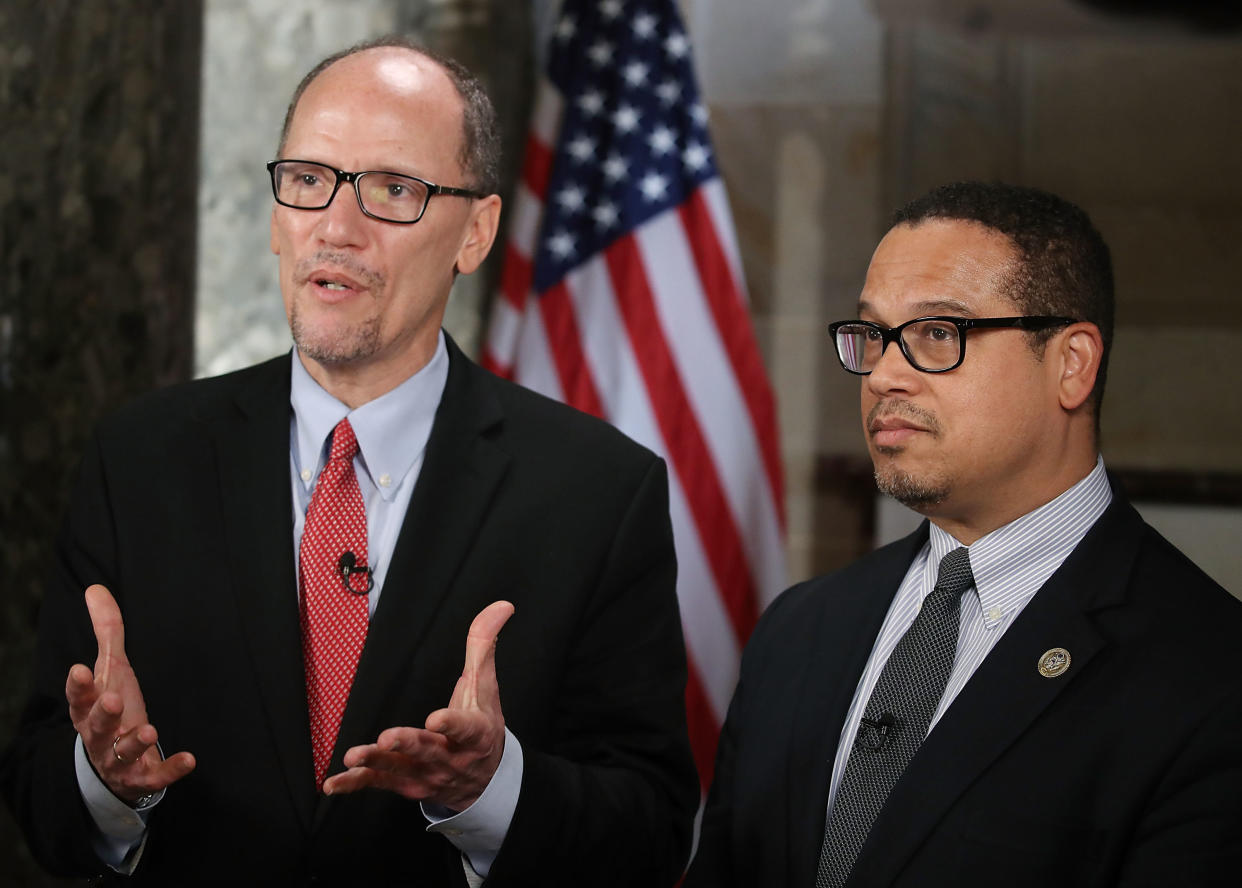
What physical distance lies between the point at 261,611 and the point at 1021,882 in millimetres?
943

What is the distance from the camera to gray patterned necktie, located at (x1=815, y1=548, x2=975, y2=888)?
1627mm

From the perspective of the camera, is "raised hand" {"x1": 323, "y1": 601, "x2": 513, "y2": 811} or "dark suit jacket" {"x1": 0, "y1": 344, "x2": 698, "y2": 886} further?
"dark suit jacket" {"x1": 0, "y1": 344, "x2": 698, "y2": 886}

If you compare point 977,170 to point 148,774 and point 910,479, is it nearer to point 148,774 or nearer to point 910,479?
point 910,479

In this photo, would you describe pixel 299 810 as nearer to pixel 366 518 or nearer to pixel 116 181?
pixel 366 518

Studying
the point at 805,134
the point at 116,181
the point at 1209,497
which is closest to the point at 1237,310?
the point at 1209,497

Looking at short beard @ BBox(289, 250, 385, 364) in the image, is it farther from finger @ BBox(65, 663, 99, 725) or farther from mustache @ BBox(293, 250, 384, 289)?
finger @ BBox(65, 663, 99, 725)

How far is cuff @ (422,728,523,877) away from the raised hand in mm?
15

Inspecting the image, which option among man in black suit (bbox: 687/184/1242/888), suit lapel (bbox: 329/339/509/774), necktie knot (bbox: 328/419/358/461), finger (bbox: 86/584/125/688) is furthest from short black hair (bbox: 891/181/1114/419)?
finger (bbox: 86/584/125/688)

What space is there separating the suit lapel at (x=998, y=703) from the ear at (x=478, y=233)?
916mm

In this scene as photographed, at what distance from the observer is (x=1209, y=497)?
3322 mm

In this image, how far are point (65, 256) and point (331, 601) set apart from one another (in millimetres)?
1066

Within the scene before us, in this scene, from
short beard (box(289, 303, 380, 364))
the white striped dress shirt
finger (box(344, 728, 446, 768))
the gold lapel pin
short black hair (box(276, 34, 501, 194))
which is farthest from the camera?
short black hair (box(276, 34, 501, 194))

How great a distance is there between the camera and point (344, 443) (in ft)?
6.13

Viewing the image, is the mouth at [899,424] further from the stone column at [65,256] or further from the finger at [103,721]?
the stone column at [65,256]
